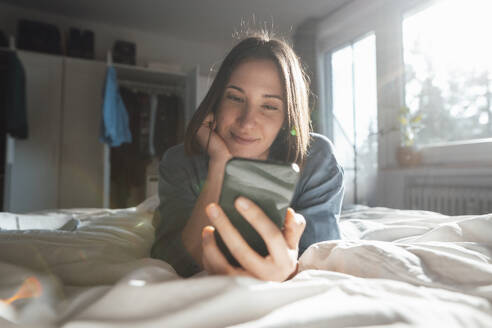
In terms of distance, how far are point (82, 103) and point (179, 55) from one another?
3.94 ft

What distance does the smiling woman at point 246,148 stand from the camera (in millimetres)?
584

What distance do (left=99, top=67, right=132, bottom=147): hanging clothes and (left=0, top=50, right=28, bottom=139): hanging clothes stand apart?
0.56m

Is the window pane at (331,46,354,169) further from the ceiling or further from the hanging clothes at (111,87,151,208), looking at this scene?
the hanging clothes at (111,87,151,208)

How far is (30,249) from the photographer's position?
20.7 inches

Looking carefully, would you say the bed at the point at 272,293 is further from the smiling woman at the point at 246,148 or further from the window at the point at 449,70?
the window at the point at 449,70

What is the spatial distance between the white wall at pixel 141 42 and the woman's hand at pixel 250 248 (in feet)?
8.90

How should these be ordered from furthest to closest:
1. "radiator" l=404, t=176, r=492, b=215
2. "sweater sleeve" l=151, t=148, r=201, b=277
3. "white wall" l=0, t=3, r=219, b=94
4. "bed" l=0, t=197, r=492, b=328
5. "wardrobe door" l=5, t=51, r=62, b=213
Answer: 1. "white wall" l=0, t=3, r=219, b=94
2. "wardrobe door" l=5, t=51, r=62, b=213
3. "radiator" l=404, t=176, r=492, b=215
4. "sweater sleeve" l=151, t=148, r=201, b=277
5. "bed" l=0, t=197, r=492, b=328

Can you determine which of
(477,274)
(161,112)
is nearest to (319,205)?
(477,274)

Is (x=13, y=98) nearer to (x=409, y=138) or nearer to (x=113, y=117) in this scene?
(x=113, y=117)

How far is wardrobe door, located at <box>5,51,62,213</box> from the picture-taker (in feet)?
8.56

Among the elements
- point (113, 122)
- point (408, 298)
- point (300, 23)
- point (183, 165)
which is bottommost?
point (408, 298)

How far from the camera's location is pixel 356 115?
8.89ft

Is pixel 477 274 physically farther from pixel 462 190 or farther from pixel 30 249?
pixel 462 190

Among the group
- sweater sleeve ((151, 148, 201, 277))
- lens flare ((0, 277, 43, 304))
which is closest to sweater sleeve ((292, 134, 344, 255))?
sweater sleeve ((151, 148, 201, 277))
